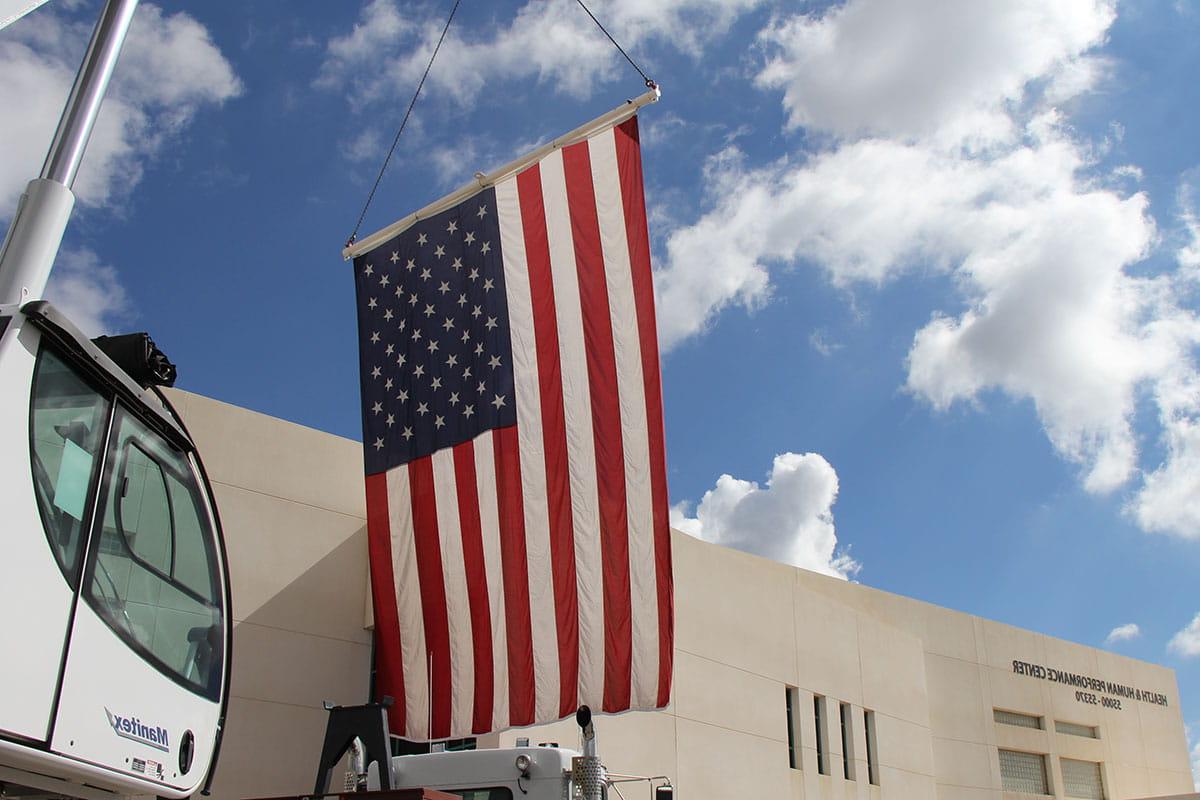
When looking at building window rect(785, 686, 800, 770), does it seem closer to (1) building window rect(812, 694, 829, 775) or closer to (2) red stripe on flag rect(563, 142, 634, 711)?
(1) building window rect(812, 694, 829, 775)

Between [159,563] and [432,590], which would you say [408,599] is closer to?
[432,590]

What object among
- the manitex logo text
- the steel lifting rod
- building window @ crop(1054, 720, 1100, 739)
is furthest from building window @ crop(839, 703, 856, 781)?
the steel lifting rod

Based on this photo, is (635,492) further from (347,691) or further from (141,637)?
(141,637)

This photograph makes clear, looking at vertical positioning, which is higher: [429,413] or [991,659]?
[991,659]

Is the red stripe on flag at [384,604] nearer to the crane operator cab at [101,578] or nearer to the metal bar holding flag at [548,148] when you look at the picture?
the metal bar holding flag at [548,148]

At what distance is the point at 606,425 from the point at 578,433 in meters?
0.36

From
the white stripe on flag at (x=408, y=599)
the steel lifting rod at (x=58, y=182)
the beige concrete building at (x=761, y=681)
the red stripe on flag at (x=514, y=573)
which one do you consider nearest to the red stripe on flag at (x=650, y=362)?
the red stripe on flag at (x=514, y=573)

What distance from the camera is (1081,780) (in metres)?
39.7

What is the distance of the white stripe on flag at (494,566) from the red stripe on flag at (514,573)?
65 mm

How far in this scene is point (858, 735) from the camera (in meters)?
29.1

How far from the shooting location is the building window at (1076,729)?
40.0 meters

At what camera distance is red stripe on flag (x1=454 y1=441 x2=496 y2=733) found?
13.7 m

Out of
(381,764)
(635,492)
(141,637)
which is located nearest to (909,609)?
(635,492)

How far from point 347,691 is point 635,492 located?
7.91 meters
